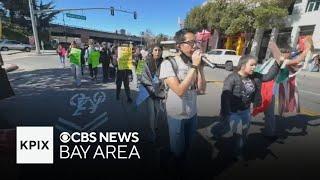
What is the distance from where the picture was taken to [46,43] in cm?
5275

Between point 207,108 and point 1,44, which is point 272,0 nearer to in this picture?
point 207,108

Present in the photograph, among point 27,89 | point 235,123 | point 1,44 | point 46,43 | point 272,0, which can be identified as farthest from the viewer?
point 46,43

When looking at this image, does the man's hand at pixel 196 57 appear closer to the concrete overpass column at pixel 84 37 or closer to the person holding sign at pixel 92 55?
the person holding sign at pixel 92 55

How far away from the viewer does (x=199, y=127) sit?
6414 mm

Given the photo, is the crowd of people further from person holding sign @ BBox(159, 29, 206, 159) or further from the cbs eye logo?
the cbs eye logo

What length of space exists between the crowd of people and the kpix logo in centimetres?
157

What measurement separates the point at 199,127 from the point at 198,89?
289cm

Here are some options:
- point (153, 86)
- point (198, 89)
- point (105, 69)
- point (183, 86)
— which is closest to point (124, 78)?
point (153, 86)

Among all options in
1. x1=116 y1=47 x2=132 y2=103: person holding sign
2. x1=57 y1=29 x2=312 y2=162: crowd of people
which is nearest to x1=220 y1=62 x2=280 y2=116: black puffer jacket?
x1=57 y1=29 x2=312 y2=162: crowd of people

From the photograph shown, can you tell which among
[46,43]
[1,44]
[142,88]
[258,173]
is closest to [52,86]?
[142,88]

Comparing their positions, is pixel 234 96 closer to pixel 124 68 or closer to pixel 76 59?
pixel 124 68

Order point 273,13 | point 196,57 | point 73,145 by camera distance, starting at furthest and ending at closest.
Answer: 1. point 273,13
2. point 73,145
3. point 196,57

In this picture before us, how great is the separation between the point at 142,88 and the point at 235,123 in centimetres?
156

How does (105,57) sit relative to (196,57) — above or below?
below
